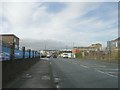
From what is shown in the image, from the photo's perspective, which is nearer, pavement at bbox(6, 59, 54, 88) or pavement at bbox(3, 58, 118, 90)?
pavement at bbox(6, 59, 54, 88)

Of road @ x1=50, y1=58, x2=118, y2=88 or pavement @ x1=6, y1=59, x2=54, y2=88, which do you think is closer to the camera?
pavement @ x1=6, y1=59, x2=54, y2=88

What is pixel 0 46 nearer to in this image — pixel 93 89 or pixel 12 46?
pixel 12 46

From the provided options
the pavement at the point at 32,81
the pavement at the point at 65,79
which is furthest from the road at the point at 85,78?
the pavement at the point at 32,81

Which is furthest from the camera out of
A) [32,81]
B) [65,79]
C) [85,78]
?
[85,78]

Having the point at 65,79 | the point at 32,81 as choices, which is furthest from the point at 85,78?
the point at 32,81

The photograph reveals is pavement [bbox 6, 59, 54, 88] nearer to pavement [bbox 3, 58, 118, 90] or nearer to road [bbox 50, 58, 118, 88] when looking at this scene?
pavement [bbox 3, 58, 118, 90]

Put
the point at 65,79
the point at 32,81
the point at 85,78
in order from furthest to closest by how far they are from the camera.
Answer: the point at 85,78, the point at 65,79, the point at 32,81

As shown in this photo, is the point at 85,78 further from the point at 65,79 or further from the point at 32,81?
the point at 32,81

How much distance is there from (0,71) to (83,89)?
181 inches

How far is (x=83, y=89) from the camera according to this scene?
1177cm

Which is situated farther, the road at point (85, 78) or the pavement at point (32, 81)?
the road at point (85, 78)

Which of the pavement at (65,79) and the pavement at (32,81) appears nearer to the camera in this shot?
the pavement at (32,81)

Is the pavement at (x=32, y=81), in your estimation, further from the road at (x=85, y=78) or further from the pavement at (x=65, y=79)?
the road at (x=85, y=78)

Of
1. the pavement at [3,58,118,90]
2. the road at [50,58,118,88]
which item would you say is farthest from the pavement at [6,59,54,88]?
the road at [50,58,118,88]
